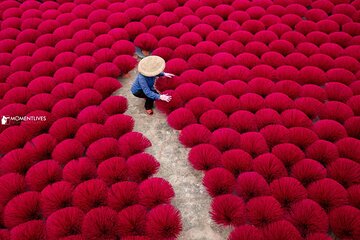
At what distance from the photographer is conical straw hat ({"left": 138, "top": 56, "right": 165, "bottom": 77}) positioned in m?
1.65

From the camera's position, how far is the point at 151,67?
1.67m

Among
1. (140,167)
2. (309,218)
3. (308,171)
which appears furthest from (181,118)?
(309,218)

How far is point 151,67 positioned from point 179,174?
0.61 meters

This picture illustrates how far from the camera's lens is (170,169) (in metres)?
1.58

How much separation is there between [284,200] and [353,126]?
60 cm

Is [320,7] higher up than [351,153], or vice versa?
[320,7]

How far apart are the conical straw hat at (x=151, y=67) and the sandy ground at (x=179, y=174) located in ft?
1.00

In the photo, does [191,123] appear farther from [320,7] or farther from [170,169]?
[320,7]

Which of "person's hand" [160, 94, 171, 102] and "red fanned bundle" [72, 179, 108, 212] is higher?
"person's hand" [160, 94, 171, 102]

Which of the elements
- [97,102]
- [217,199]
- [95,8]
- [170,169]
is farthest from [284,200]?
[95,8]

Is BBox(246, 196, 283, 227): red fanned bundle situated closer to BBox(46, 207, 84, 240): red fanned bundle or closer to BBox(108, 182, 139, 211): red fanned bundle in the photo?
BBox(108, 182, 139, 211): red fanned bundle

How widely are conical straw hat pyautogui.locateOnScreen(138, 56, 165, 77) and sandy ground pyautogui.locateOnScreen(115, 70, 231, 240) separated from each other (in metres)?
0.30

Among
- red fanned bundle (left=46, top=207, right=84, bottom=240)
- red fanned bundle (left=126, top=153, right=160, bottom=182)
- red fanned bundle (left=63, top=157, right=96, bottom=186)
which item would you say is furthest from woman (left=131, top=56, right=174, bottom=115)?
red fanned bundle (left=46, top=207, right=84, bottom=240)

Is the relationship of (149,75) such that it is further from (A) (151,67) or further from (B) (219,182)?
(B) (219,182)
